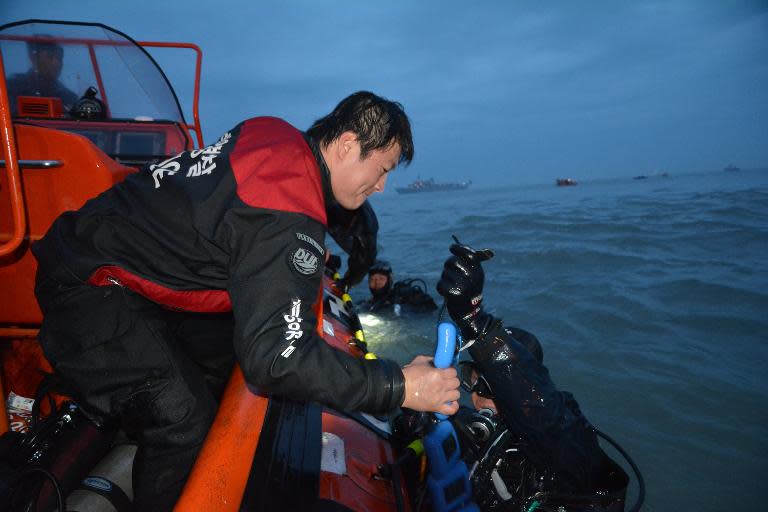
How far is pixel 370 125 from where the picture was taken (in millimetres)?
1635

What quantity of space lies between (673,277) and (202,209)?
7706 mm

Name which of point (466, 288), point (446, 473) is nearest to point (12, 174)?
point (466, 288)

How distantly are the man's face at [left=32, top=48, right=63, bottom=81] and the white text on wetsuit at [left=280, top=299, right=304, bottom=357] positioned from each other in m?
3.67

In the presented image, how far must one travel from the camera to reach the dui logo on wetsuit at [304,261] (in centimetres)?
121

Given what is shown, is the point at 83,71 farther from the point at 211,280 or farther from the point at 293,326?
the point at 293,326

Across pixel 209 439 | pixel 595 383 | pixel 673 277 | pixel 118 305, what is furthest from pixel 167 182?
pixel 673 277

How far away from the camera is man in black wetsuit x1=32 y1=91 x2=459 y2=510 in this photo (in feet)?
3.92

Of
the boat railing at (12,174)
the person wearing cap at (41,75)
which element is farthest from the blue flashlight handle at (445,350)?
the person wearing cap at (41,75)

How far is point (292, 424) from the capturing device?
172 centimetres

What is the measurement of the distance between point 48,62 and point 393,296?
512cm

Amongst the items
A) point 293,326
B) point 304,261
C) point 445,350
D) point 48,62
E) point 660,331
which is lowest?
point 660,331

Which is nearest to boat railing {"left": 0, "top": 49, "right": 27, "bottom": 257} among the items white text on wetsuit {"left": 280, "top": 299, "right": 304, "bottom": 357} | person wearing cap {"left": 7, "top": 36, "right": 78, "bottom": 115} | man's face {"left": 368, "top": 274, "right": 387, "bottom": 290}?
white text on wetsuit {"left": 280, "top": 299, "right": 304, "bottom": 357}

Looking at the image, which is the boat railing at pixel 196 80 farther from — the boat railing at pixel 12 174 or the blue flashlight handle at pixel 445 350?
the blue flashlight handle at pixel 445 350

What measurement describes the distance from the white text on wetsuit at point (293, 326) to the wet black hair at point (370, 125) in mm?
743
